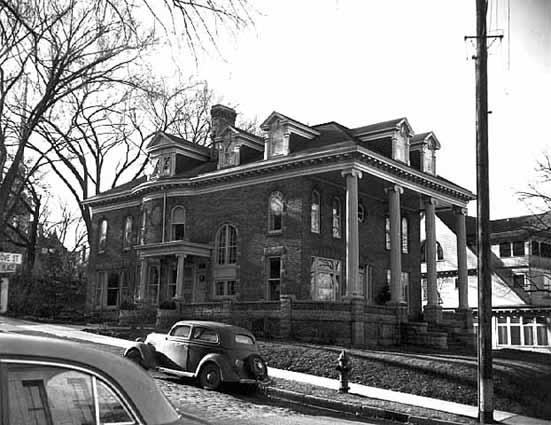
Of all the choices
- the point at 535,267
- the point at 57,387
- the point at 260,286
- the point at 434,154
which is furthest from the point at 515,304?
the point at 57,387

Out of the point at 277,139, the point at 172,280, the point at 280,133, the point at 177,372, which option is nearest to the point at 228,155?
the point at 277,139

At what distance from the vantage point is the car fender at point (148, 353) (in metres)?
15.3

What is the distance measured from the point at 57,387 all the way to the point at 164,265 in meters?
29.2

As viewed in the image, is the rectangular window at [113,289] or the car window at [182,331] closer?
the car window at [182,331]

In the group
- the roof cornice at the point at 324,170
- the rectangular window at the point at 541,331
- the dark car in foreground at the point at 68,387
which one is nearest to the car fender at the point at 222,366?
the dark car in foreground at the point at 68,387

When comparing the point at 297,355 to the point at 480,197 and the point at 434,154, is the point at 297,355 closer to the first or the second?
the point at 480,197

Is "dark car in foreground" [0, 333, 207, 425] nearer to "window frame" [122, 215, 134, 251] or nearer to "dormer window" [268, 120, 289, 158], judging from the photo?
"dormer window" [268, 120, 289, 158]

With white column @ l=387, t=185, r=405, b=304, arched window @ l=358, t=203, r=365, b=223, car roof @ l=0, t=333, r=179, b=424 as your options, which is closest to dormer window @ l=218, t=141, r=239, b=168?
arched window @ l=358, t=203, r=365, b=223

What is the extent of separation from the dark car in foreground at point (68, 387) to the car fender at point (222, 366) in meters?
11.1

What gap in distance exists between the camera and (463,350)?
985 inches

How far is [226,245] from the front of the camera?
2994 cm

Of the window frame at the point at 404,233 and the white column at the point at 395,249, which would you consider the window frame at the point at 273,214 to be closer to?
the white column at the point at 395,249

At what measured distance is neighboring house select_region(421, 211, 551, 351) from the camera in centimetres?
4184

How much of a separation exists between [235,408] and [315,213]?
16.2 m
